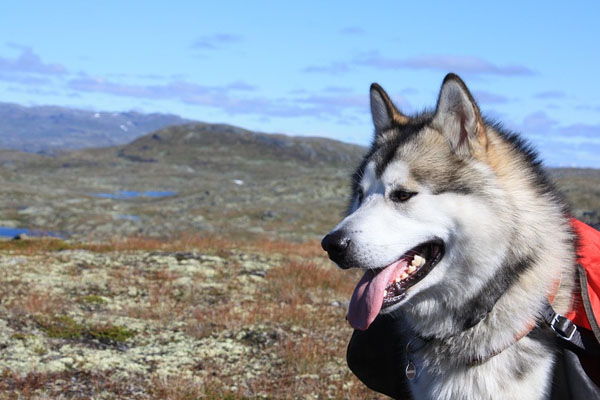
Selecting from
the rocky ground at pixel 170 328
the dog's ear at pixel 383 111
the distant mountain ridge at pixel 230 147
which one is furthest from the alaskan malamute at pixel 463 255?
the distant mountain ridge at pixel 230 147

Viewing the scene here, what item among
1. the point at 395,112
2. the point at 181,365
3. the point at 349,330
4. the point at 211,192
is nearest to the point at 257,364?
the point at 181,365

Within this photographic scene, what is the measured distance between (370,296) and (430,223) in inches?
26.7

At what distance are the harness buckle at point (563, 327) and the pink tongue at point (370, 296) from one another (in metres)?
1.10

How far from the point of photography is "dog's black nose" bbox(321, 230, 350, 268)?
4078mm

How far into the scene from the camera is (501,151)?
447cm

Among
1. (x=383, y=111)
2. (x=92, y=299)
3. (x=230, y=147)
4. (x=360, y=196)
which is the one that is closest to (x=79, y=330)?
(x=92, y=299)

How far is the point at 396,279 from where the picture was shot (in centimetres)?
418

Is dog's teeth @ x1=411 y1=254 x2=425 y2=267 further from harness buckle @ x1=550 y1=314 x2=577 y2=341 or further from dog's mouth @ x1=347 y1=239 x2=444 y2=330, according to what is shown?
harness buckle @ x1=550 y1=314 x2=577 y2=341

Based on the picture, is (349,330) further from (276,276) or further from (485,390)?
(485,390)

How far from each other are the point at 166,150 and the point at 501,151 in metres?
175

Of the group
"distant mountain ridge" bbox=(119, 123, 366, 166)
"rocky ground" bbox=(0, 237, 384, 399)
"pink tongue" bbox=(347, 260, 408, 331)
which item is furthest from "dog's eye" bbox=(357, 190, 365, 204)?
"distant mountain ridge" bbox=(119, 123, 366, 166)

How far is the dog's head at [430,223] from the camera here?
13.3ft

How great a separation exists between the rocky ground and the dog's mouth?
3353 mm

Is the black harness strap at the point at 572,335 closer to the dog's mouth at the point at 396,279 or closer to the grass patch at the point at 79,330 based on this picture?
the dog's mouth at the point at 396,279
